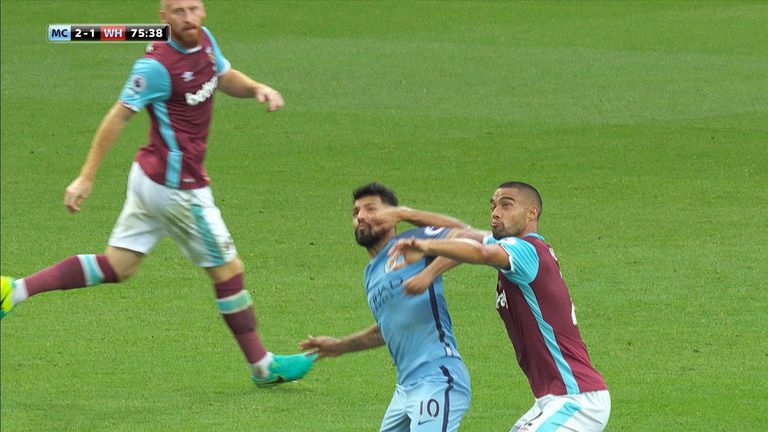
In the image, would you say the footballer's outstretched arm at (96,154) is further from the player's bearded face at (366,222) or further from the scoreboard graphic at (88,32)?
the scoreboard graphic at (88,32)

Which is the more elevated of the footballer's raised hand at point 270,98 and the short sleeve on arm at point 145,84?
the short sleeve on arm at point 145,84

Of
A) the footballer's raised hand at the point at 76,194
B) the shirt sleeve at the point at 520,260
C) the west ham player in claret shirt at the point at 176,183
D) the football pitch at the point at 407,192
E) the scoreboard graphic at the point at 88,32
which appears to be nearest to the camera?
the shirt sleeve at the point at 520,260

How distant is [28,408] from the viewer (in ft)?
33.2

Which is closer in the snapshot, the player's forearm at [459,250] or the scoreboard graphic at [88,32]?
the player's forearm at [459,250]

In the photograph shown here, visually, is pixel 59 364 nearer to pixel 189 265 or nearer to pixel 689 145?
pixel 189 265

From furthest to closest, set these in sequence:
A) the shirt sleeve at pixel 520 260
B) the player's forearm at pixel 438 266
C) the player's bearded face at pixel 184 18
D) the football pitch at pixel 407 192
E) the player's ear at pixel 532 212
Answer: the football pitch at pixel 407 192, the player's bearded face at pixel 184 18, the player's ear at pixel 532 212, the shirt sleeve at pixel 520 260, the player's forearm at pixel 438 266

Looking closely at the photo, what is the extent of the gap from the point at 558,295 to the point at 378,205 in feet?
3.47

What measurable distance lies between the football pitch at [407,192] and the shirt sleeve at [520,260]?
2.36 meters

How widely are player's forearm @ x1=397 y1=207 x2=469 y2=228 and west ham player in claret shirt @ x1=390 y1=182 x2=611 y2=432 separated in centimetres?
18

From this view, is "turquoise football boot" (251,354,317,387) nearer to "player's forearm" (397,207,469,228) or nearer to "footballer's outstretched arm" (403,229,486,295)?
"player's forearm" (397,207,469,228)

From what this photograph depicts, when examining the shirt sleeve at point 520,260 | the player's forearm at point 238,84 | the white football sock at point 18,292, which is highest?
the player's forearm at point 238,84

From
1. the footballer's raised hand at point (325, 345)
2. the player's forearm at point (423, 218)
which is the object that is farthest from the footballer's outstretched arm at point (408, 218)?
the footballer's raised hand at point (325, 345)

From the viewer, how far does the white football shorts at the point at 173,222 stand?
923 cm

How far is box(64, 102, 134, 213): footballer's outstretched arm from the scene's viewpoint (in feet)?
28.0
